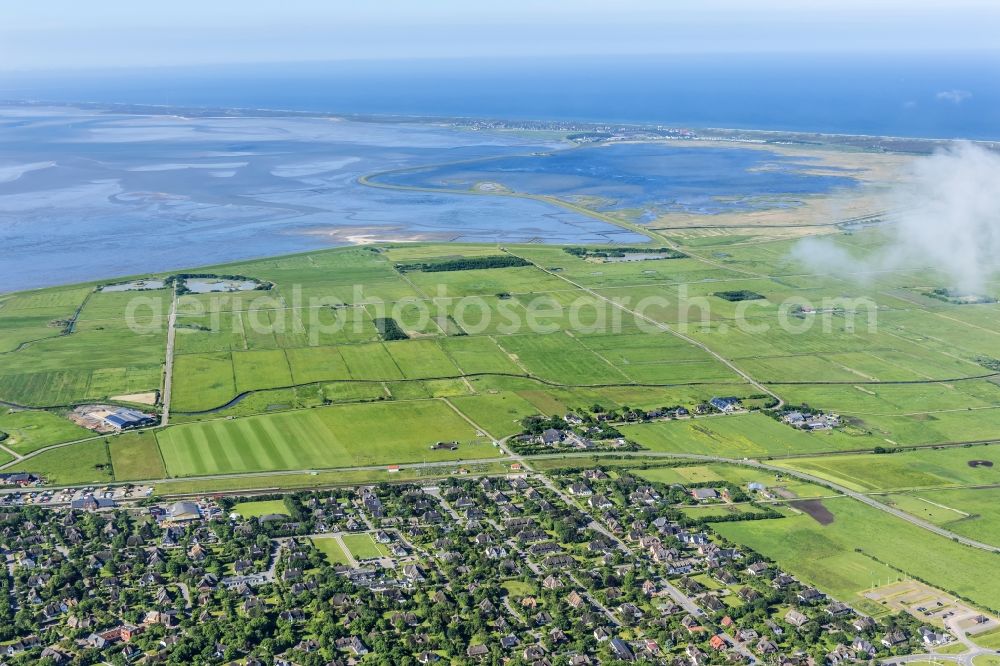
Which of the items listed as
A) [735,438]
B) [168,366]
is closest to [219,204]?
[168,366]

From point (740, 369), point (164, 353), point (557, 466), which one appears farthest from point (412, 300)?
point (557, 466)

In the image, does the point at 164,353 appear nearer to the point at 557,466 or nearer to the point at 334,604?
the point at 557,466

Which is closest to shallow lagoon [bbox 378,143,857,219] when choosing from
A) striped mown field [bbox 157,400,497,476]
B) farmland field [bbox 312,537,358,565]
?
striped mown field [bbox 157,400,497,476]

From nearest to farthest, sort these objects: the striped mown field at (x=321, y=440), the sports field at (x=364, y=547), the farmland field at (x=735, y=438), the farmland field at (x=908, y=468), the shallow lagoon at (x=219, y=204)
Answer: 1. the sports field at (x=364, y=547)
2. the farmland field at (x=908, y=468)
3. the striped mown field at (x=321, y=440)
4. the farmland field at (x=735, y=438)
5. the shallow lagoon at (x=219, y=204)

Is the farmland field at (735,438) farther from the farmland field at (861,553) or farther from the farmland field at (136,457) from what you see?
the farmland field at (136,457)

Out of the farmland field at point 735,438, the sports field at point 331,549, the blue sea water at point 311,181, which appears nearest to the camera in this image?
the sports field at point 331,549

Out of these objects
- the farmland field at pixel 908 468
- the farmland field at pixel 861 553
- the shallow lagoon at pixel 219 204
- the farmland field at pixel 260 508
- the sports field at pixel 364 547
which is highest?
the shallow lagoon at pixel 219 204

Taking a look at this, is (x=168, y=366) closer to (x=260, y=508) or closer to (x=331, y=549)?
(x=260, y=508)

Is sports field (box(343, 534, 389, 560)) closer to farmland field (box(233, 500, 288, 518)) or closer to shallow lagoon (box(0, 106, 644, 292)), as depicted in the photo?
farmland field (box(233, 500, 288, 518))

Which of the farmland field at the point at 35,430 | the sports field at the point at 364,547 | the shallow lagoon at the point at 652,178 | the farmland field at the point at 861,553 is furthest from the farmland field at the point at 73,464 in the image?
the shallow lagoon at the point at 652,178
